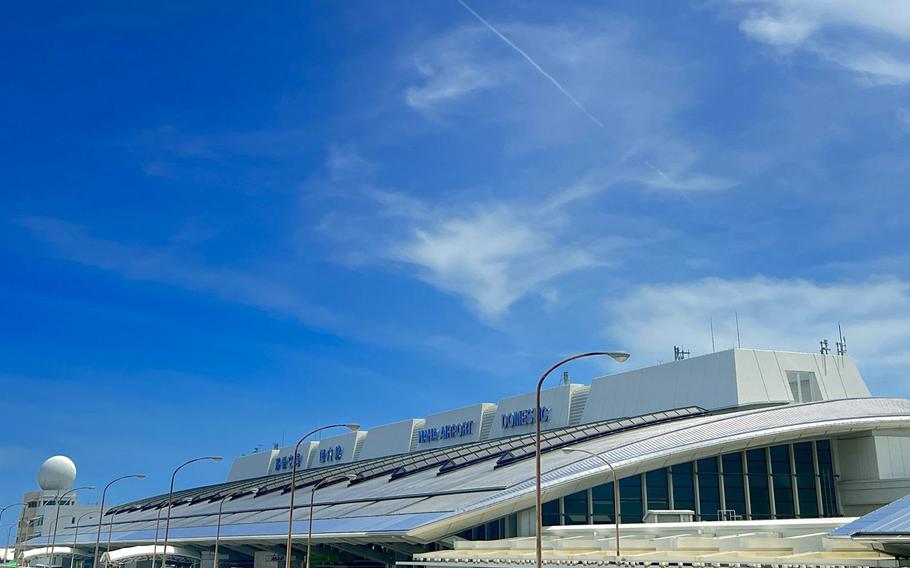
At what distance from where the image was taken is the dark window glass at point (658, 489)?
2402 inches

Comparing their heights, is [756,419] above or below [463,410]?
→ below

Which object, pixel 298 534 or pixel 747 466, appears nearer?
pixel 747 466

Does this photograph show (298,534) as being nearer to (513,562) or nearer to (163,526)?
(513,562)

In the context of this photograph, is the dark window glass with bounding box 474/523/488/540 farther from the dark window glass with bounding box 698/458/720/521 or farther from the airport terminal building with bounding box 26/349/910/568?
the dark window glass with bounding box 698/458/720/521

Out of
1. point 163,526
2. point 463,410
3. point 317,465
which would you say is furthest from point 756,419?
point 317,465

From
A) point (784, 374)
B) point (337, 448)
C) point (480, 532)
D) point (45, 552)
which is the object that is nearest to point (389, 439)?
point (337, 448)

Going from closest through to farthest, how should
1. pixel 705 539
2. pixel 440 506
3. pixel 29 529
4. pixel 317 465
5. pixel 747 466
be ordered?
pixel 705 539
pixel 440 506
pixel 747 466
pixel 317 465
pixel 29 529

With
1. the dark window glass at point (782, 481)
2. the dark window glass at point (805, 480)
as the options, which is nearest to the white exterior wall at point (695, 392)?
the dark window glass at point (805, 480)

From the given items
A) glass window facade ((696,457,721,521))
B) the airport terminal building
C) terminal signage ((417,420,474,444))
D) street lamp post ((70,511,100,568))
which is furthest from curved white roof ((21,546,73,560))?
glass window facade ((696,457,721,521))

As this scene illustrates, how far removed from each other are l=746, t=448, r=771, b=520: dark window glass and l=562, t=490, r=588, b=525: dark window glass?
12.4 meters

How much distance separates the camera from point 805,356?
8125 cm

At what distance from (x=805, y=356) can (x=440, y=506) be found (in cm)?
3838

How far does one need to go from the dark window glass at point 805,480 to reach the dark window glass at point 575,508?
16182mm

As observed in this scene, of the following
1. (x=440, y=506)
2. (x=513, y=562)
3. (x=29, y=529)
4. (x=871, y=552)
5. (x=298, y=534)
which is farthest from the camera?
(x=29, y=529)
